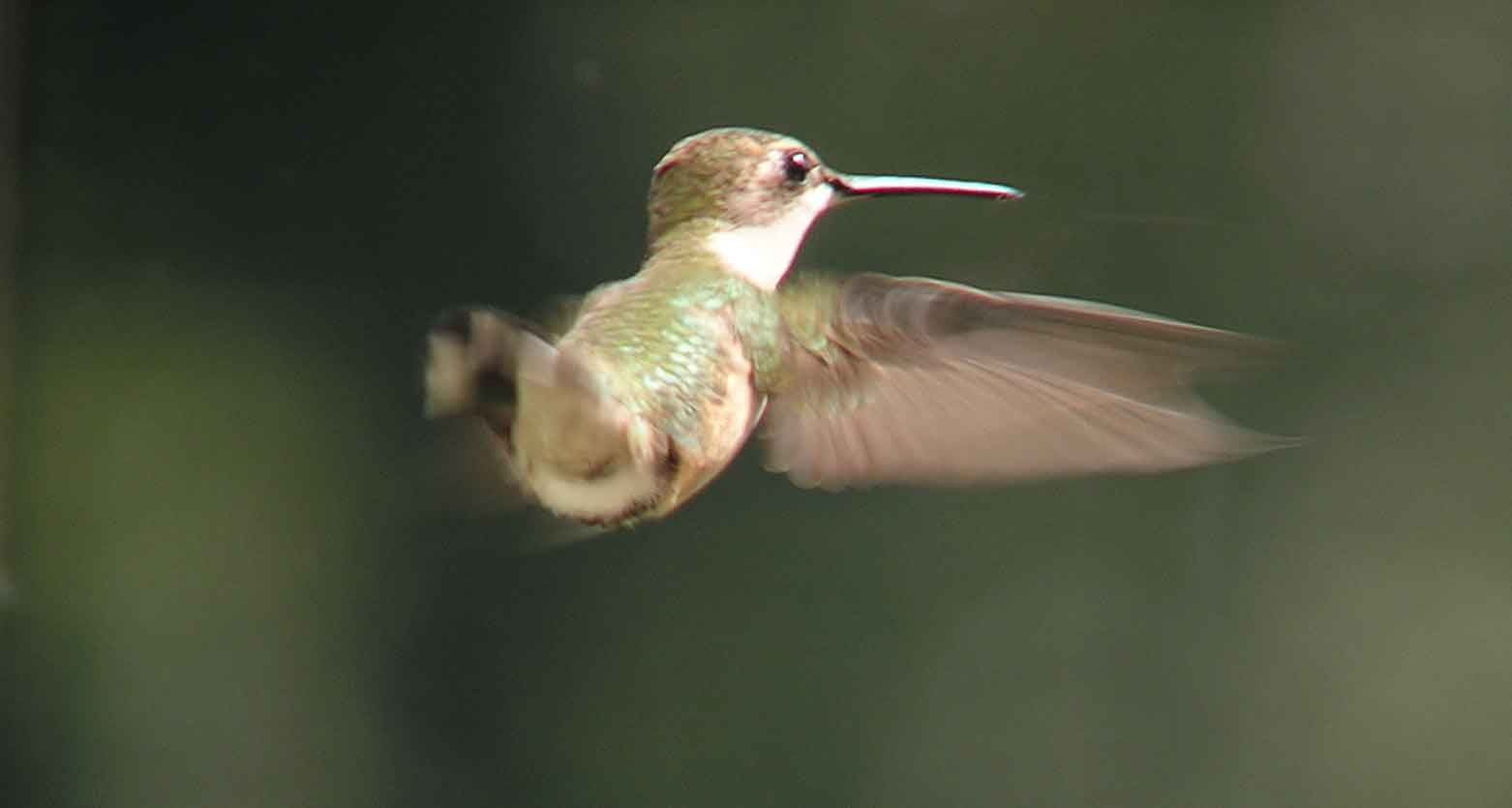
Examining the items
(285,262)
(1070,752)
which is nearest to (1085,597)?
(1070,752)

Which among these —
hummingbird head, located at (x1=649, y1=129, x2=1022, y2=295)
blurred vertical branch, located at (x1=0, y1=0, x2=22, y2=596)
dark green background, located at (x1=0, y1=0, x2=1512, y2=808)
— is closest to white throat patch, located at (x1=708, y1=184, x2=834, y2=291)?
hummingbird head, located at (x1=649, y1=129, x2=1022, y2=295)

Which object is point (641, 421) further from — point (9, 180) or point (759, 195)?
point (9, 180)

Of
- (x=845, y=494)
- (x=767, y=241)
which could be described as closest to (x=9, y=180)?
(x=845, y=494)

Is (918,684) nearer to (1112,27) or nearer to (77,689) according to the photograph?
(1112,27)

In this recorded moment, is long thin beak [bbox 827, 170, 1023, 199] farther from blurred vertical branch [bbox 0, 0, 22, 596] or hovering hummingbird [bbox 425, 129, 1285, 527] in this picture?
blurred vertical branch [bbox 0, 0, 22, 596]

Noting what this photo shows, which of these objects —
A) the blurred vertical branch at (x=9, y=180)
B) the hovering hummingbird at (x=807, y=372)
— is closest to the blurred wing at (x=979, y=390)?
the hovering hummingbird at (x=807, y=372)
